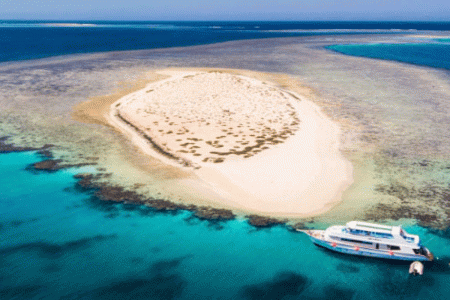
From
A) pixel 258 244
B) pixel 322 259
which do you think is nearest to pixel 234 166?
pixel 258 244

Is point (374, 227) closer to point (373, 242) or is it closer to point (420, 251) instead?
point (373, 242)

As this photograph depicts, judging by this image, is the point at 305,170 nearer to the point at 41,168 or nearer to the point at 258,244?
the point at 258,244

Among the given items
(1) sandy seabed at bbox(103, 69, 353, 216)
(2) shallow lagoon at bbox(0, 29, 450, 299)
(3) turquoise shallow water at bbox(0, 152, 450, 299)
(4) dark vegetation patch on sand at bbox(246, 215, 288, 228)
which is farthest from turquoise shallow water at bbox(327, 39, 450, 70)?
(3) turquoise shallow water at bbox(0, 152, 450, 299)

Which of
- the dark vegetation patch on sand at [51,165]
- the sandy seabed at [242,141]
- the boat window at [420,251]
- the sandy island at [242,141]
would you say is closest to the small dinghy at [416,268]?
the boat window at [420,251]

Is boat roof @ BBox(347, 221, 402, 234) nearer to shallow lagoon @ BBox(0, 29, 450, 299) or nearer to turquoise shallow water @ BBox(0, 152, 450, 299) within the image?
turquoise shallow water @ BBox(0, 152, 450, 299)

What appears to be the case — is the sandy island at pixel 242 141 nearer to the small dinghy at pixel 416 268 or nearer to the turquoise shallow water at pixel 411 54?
the small dinghy at pixel 416 268

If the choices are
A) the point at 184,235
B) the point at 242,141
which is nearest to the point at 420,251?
the point at 184,235
